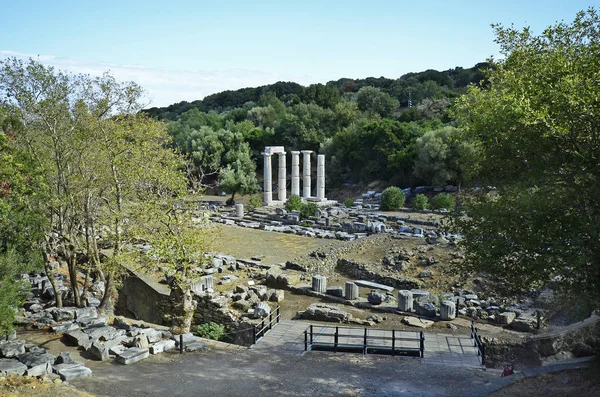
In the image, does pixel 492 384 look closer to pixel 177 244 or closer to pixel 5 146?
pixel 177 244

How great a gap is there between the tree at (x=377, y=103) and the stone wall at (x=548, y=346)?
2343 inches

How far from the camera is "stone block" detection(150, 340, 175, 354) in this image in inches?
590

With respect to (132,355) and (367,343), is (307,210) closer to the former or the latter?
(367,343)

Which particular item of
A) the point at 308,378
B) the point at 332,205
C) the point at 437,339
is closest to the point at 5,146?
the point at 308,378

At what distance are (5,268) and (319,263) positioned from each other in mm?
15880

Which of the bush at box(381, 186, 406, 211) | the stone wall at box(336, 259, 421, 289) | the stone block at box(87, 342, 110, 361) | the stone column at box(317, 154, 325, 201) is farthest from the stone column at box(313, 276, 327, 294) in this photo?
the stone column at box(317, 154, 325, 201)

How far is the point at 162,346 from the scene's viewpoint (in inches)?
598

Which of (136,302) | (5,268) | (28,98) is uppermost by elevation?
(28,98)

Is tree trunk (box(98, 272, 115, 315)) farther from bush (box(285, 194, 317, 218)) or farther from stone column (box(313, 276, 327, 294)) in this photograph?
bush (box(285, 194, 317, 218))

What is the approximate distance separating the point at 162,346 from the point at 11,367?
391 centimetres

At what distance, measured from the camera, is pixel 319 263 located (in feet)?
88.7

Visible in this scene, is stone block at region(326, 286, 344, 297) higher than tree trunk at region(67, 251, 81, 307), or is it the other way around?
tree trunk at region(67, 251, 81, 307)

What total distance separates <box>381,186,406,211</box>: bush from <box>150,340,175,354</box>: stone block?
29.5 m

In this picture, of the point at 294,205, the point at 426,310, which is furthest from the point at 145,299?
the point at 294,205
